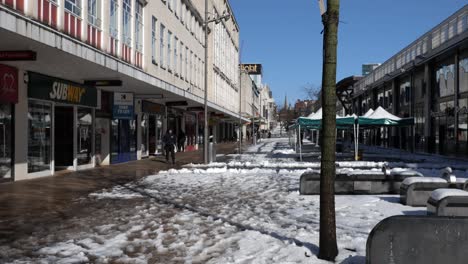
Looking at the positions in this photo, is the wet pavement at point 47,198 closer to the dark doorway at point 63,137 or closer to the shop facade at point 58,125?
the shop facade at point 58,125

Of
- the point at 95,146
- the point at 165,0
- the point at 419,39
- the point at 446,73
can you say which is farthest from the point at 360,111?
the point at 95,146

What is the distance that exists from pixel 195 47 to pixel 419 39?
53.2 feet

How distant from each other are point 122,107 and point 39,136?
6510 mm

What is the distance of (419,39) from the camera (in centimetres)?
3538

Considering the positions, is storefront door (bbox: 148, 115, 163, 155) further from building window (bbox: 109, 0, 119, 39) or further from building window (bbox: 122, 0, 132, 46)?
building window (bbox: 109, 0, 119, 39)

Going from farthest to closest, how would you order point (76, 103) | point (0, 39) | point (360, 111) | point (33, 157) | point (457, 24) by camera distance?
point (360, 111) → point (457, 24) → point (76, 103) → point (33, 157) → point (0, 39)

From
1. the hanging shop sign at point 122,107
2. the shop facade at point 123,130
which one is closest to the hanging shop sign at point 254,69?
the shop facade at point 123,130


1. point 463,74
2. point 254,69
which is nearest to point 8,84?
point 463,74

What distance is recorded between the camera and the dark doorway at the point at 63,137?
18688 mm

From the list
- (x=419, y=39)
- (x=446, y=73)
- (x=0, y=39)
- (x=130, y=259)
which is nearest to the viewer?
(x=130, y=259)

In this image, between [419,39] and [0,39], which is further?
[419,39]

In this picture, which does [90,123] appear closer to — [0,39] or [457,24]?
[0,39]

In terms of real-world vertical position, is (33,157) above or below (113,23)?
below

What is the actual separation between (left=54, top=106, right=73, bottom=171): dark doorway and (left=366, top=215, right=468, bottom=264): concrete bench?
617 inches
